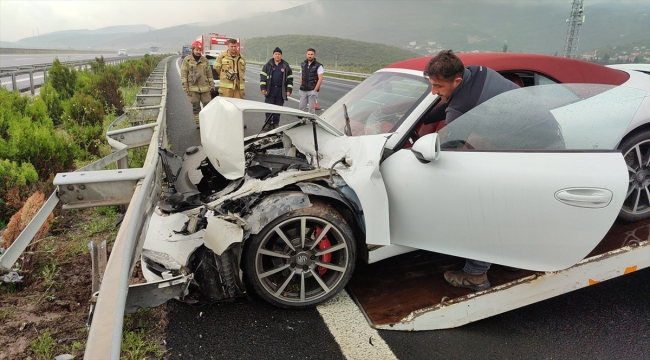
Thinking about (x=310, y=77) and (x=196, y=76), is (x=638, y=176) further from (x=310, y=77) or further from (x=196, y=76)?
(x=196, y=76)

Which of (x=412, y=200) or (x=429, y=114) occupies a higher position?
(x=429, y=114)

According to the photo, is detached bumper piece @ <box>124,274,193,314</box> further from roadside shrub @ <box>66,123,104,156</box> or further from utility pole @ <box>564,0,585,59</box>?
utility pole @ <box>564,0,585,59</box>

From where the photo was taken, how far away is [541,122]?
267cm

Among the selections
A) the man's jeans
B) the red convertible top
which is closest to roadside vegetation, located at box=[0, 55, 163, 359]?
the red convertible top

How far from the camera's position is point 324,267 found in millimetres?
2844

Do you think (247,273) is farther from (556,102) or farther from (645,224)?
(645,224)

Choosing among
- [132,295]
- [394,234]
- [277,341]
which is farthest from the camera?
[394,234]

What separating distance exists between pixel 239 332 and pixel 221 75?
7.32 meters

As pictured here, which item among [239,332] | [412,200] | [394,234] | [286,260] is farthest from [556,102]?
[239,332]

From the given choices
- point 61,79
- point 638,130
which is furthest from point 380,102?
point 61,79

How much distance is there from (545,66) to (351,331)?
282cm

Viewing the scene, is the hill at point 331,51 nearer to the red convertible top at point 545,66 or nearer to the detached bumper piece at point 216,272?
the red convertible top at point 545,66

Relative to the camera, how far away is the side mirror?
2.43 m

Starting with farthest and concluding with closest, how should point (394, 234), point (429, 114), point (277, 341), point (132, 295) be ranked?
point (429, 114), point (394, 234), point (277, 341), point (132, 295)
